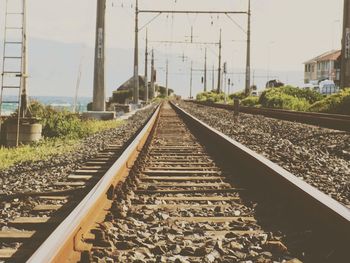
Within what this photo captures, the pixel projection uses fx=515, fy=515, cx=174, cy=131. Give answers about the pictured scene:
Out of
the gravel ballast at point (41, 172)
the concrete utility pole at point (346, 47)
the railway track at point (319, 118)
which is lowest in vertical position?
the gravel ballast at point (41, 172)

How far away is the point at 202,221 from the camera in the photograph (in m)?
4.12

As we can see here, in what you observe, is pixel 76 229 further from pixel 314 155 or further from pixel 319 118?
pixel 319 118

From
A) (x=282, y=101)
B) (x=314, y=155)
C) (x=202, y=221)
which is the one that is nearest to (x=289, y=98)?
(x=282, y=101)

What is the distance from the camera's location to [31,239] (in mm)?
3582

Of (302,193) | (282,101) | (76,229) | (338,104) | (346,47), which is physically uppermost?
(346,47)

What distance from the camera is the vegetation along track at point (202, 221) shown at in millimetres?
3184

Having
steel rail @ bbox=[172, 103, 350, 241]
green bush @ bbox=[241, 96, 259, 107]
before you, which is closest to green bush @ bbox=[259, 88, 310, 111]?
green bush @ bbox=[241, 96, 259, 107]

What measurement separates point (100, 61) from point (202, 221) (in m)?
16.3

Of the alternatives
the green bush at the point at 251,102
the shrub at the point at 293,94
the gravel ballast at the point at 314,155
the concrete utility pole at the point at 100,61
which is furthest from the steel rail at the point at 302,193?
the green bush at the point at 251,102

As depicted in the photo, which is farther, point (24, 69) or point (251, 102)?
point (251, 102)

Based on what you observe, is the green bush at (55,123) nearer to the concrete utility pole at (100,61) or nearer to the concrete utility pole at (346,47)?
the concrete utility pole at (100,61)

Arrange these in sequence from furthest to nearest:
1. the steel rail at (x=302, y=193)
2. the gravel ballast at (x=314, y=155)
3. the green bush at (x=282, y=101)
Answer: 1. the green bush at (x=282, y=101)
2. the gravel ballast at (x=314, y=155)
3. the steel rail at (x=302, y=193)

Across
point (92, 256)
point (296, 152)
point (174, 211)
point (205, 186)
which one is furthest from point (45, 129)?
A: point (92, 256)

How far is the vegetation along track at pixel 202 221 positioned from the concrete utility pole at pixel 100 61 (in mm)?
13671
